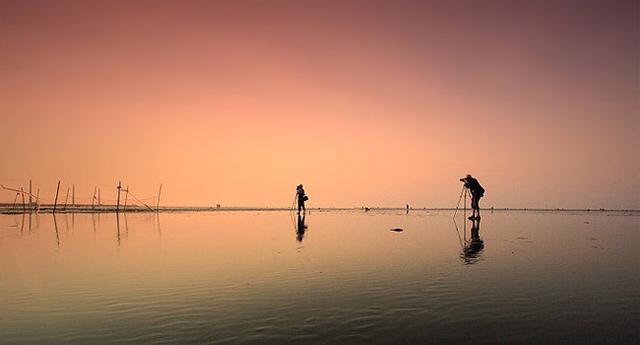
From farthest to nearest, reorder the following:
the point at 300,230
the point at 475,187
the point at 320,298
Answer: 1. the point at 475,187
2. the point at 300,230
3. the point at 320,298

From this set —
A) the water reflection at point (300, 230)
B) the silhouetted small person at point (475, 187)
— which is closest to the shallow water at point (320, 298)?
the water reflection at point (300, 230)

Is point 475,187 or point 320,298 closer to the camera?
point 320,298

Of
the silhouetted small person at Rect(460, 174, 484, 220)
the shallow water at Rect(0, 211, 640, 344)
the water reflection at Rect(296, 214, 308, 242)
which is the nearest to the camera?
the shallow water at Rect(0, 211, 640, 344)

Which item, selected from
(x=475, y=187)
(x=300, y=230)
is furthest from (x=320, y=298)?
(x=475, y=187)

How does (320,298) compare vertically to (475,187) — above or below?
below

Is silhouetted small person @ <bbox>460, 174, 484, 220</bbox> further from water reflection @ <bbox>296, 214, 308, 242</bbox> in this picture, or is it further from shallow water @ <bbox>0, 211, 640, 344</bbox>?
shallow water @ <bbox>0, 211, 640, 344</bbox>

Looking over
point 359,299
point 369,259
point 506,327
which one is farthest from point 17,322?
point 369,259

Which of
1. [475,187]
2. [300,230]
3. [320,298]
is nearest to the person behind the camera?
[320,298]

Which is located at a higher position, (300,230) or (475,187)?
(475,187)

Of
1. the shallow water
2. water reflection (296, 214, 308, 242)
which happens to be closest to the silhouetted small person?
water reflection (296, 214, 308, 242)

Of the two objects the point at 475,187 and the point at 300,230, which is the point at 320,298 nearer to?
the point at 300,230

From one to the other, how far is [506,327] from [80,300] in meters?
8.84

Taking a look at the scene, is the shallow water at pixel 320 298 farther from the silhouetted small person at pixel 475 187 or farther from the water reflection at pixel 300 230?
the silhouetted small person at pixel 475 187

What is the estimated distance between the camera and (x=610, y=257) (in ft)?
55.4
